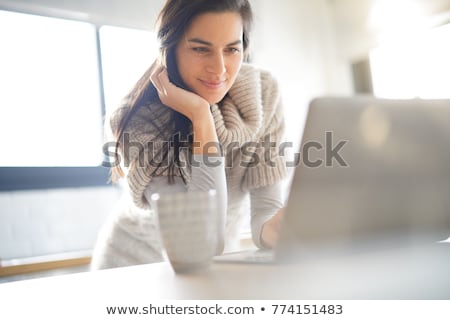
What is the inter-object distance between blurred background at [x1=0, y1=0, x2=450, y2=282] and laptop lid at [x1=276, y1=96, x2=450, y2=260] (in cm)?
51

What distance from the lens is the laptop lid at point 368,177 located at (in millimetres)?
354

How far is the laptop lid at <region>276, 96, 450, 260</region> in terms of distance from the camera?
35 cm

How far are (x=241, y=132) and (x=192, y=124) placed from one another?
4.1 inches

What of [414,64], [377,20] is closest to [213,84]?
[414,64]

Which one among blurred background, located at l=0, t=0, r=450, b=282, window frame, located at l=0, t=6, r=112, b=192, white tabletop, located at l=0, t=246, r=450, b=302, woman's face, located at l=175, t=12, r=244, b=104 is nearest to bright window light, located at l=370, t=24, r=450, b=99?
blurred background, located at l=0, t=0, r=450, b=282

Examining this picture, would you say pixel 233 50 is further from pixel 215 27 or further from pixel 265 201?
pixel 265 201

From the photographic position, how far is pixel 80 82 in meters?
1.02

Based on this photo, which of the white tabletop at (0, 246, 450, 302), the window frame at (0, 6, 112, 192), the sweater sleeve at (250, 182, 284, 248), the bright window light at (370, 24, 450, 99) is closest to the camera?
the white tabletop at (0, 246, 450, 302)

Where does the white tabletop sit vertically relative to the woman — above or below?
below

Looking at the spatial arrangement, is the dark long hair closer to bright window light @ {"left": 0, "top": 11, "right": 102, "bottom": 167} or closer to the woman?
the woman

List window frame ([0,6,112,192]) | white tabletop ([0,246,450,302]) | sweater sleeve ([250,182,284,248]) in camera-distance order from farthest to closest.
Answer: window frame ([0,6,112,192])
sweater sleeve ([250,182,284,248])
white tabletop ([0,246,450,302])

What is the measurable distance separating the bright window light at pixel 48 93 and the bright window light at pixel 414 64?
0.85 meters

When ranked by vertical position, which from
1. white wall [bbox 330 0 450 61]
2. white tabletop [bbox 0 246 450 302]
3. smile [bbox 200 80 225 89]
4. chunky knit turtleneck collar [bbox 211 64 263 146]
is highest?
white wall [bbox 330 0 450 61]

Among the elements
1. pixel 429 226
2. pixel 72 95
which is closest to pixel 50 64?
pixel 72 95
